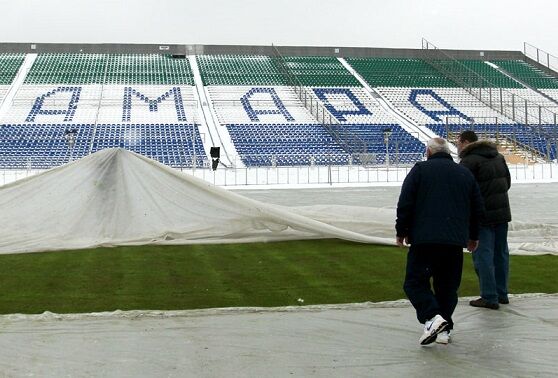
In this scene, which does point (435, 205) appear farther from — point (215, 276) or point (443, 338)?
point (215, 276)

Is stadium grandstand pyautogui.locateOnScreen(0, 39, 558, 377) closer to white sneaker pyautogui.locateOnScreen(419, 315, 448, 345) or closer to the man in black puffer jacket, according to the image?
white sneaker pyautogui.locateOnScreen(419, 315, 448, 345)

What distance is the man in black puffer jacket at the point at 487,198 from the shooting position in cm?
725

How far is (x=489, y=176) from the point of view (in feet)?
24.0

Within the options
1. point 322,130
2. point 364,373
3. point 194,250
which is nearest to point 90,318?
point 364,373

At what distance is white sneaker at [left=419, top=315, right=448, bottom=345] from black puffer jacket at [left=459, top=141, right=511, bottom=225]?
5.90 ft

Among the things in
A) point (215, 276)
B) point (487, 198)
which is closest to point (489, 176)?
point (487, 198)

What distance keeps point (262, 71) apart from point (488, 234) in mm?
50419

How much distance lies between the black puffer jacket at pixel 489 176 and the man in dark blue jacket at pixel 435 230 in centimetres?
123

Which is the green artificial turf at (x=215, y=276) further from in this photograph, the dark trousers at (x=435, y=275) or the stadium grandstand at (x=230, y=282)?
the dark trousers at (x=435, y=275)

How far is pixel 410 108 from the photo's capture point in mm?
50938

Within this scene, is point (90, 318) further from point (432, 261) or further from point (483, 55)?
point (483, 55)

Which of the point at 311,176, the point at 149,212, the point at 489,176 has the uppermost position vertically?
the point at 489,176

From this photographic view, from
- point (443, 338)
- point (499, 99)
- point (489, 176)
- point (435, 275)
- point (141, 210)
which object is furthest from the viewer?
point (499, 99)

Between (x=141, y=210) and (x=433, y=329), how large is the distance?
22.9 feet
